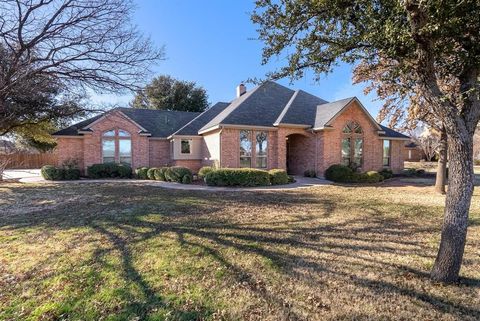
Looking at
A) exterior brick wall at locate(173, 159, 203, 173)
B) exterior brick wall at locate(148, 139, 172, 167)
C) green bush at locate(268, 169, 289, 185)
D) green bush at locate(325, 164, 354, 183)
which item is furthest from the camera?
exterior brick wall at locate(148, 139, 172, 167)

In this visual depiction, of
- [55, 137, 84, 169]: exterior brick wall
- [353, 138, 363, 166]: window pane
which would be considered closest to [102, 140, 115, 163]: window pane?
[55, 137, 84, 169]: exterior brick wall

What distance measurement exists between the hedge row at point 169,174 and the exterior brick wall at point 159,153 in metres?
2.51

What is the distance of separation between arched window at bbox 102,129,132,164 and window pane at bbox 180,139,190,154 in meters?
4.50

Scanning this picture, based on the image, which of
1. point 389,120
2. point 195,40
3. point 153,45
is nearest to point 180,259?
point 153,45

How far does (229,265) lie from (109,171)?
60.3ft

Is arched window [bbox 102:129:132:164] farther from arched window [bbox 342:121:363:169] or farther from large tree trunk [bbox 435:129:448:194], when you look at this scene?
large tree trunk [bbox 435:129:448:194]

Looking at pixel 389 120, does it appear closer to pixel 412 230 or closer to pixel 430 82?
pixel 412 230

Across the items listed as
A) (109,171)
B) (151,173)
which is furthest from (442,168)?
(109,171)

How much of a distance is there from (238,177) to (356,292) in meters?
11.2

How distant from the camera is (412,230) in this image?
6.54 meters

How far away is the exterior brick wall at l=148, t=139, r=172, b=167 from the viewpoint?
74.8 ft

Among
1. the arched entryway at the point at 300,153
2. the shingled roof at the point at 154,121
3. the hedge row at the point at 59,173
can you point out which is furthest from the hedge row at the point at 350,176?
the hedge row at the point at 59,173

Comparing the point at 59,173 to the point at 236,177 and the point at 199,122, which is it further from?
the point at 236,177

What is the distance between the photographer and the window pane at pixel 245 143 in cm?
1781
